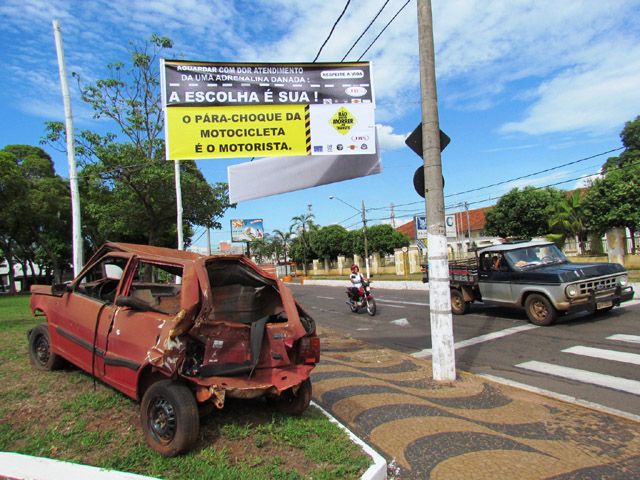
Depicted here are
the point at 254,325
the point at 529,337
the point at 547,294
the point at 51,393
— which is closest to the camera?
the point at 254,325

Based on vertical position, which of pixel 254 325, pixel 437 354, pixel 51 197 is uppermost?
pixel 51 197

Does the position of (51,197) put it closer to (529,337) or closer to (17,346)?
(17,346)

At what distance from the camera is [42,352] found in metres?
5.96

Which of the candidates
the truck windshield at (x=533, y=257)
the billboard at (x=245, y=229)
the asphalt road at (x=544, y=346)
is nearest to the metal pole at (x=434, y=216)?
the asphalt road at (x=544, y=346)

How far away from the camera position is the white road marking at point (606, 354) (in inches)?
293

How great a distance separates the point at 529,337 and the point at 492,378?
11.0 ft

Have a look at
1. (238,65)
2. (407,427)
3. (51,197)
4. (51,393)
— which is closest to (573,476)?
(407,427)

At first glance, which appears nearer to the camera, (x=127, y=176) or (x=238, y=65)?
(x=238, y=65)

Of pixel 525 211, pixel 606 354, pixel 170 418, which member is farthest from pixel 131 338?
pixel 525 211

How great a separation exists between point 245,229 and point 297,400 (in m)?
53.2

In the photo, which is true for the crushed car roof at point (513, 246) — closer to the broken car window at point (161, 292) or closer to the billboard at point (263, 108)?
the billboard at point (263, 108)

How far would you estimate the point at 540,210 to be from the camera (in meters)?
39.2

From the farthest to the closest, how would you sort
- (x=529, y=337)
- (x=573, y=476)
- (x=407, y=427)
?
(x=529, y=337) → (x=407, y=427) → (x=573, y=476)

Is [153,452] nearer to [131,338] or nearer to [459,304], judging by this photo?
[131,338]
